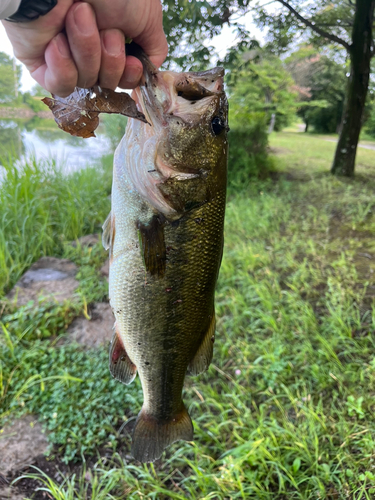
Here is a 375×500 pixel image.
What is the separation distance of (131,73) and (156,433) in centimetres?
148

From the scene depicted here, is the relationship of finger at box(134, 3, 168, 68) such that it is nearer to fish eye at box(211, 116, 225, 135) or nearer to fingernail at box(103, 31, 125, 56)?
fingernail at box(103, 31, 125, 56)

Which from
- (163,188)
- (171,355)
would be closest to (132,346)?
(171,355)

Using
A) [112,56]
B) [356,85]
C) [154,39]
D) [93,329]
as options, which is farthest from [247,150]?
[112,56]

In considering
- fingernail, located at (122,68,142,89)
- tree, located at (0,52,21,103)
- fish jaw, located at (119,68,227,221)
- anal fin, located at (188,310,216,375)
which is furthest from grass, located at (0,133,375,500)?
tree, located at (0,52,21,103)

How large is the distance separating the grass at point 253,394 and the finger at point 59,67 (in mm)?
2155

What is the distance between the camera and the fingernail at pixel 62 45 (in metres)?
0.96

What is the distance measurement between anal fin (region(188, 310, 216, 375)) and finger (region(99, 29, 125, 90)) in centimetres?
97

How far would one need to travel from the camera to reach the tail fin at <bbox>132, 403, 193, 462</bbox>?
151cm

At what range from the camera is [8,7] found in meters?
0.84

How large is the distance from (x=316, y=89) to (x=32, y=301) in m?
20.9

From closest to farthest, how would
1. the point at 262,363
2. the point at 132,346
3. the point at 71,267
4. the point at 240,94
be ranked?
1. the point at 132,346
2. the point at 262,363
3. the point at 71,267
4. the point at 240,94

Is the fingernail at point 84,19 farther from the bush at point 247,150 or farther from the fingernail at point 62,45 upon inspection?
the bush at point 247,150

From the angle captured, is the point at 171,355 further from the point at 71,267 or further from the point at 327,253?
the point at 327,253

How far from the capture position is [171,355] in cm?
145
